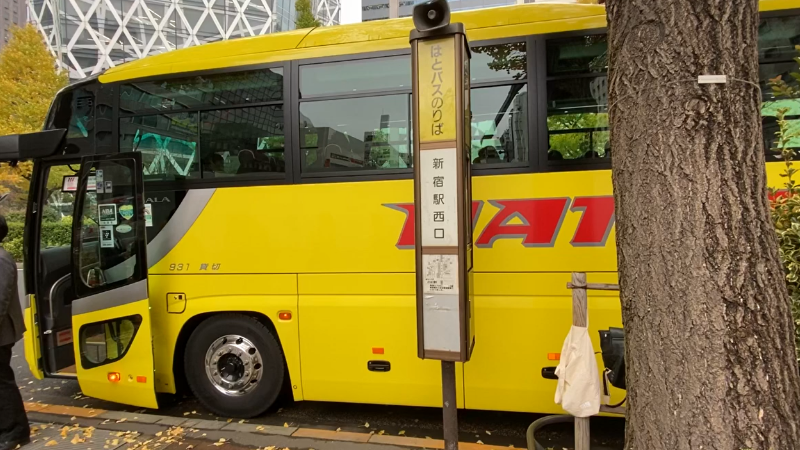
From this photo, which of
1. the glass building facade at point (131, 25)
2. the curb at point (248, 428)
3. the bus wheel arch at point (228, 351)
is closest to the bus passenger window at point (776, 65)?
the curb at point (248, 428)

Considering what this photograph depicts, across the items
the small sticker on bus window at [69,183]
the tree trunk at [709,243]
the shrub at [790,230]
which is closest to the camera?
the tree trunk at [709,243]

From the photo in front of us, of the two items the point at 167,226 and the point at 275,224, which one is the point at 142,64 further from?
the point at 275,224

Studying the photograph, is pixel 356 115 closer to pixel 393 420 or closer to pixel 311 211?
pixel 311 211

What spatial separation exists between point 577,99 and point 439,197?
158 centimetres

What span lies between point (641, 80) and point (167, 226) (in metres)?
4.16

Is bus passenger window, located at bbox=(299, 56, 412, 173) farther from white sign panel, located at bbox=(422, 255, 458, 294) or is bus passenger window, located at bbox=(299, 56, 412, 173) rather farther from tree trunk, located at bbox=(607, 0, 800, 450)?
tree trunk, located at bbox=(607, 0, 800, 450)

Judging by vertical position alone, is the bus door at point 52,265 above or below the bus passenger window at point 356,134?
below

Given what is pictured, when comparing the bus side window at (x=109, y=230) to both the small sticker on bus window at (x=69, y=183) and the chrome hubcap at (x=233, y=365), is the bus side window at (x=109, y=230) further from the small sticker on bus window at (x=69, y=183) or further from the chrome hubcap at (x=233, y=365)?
the chrome hubcap at (x=233, y=365)

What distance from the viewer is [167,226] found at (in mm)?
4641

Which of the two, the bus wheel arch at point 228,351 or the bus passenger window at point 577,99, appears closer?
the bus passenger window at point 577,99

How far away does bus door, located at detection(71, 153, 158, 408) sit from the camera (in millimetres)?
4586

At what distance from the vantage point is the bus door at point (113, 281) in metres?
4.59

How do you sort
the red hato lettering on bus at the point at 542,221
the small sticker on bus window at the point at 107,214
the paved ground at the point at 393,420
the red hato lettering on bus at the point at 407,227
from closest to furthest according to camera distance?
the red hato lettering on bus at the point at 542,221 < the red hato lettering on bus at the point at 407,227 < the paved ground at the point at 393,420 < the small sticker on bus window at the point at 107,214

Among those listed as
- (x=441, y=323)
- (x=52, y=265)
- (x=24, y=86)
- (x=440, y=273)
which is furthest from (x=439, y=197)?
(x=24, y=86)
